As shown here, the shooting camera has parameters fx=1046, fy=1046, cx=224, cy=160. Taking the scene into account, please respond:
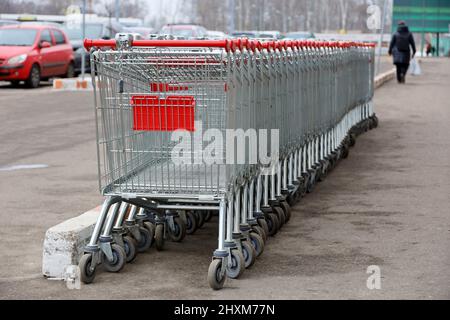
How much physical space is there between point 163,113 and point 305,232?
187 centimetres

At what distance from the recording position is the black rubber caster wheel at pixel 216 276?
583cm

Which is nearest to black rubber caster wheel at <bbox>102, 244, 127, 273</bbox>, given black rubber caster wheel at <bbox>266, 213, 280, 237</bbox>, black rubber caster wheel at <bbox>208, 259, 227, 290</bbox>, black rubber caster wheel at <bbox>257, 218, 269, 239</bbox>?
black rubber caster wheel at <bbox>208, 259, 227, 290</bbox>

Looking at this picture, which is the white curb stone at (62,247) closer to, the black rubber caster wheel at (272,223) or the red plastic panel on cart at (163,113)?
the red plastic panel on cart at (163,113)

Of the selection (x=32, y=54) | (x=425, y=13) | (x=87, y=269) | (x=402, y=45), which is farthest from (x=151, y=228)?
(x=425, y=13)

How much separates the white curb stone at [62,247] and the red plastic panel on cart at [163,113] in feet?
2.53

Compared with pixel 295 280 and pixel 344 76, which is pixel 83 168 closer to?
pixel 344 76

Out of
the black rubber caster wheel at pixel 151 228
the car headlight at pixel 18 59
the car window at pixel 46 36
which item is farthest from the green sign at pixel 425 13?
the black rubber caster wheel at pixel 151 228

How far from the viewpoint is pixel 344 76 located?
1207 centimetres

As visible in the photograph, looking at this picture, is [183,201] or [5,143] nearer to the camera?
[183,201]

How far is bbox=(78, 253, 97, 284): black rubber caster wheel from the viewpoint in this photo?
6023 mm

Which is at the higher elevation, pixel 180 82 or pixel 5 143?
pixel 180 82

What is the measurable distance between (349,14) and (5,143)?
12088cm

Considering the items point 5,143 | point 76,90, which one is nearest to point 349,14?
point 76,90

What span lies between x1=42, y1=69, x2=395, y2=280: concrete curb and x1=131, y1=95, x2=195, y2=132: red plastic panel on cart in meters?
0.77
